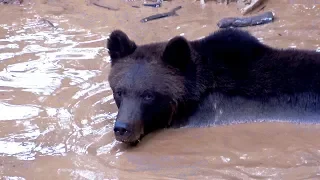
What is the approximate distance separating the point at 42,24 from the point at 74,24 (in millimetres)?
660

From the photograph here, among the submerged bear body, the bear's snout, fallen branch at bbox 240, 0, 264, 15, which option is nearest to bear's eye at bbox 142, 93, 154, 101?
the submerged bear body

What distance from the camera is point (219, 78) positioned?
22.9 ft

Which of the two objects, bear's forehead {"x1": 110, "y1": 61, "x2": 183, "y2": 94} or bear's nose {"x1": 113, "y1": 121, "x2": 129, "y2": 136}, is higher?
bear's forehead {"x1": 110, "y1": 61, "x2": 183, "y2": 94}

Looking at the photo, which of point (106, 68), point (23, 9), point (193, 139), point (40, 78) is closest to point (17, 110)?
point (40, 78)

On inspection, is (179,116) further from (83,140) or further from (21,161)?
(21,161)

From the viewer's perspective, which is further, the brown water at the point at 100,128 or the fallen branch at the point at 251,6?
Answer: the fallen branch at the point at 251,6

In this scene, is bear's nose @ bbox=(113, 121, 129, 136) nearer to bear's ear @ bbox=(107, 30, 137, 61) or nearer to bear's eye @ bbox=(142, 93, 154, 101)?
bear's eye @ bbox=(142, 93, 154, 101)

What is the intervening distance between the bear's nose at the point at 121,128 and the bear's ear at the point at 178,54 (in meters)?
1.05

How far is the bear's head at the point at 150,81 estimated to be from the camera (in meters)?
6.54

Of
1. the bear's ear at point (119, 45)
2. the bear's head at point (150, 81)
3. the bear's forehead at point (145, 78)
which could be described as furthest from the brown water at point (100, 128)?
the bear's ear at point (119, 45)

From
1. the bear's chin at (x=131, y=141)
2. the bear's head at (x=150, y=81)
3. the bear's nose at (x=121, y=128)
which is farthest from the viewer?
the bear's head at (x=150, y=81)

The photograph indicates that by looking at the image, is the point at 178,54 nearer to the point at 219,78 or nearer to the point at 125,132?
the point at 219,78

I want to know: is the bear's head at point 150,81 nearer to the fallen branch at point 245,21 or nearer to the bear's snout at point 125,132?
the bear's snout at point 125,132

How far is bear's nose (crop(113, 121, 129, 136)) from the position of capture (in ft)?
20.3
